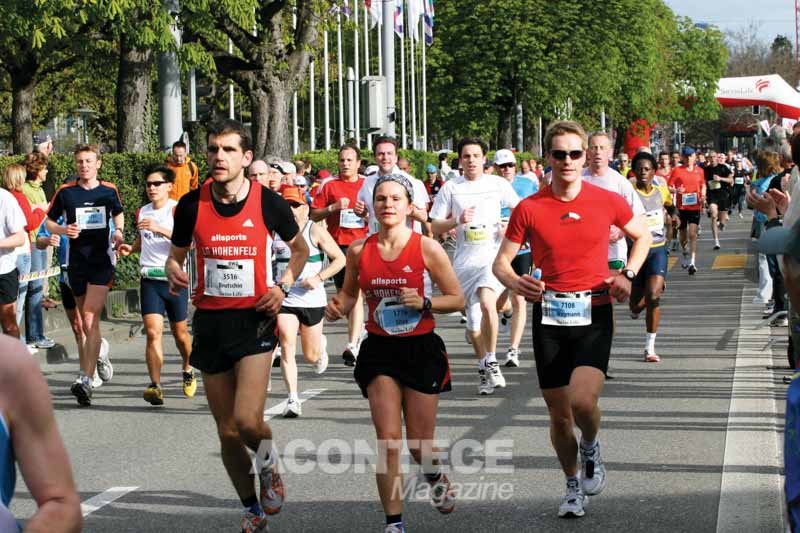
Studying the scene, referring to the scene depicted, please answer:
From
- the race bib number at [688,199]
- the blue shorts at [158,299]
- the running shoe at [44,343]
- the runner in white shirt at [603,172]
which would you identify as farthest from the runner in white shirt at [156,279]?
the race bib number at [688,199]

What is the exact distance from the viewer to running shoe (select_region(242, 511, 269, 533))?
249 inches

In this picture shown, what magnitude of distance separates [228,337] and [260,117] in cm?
2099

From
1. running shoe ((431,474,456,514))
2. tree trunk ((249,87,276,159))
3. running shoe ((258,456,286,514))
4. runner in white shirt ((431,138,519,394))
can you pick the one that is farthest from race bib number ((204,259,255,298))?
tree trunk ((249,87,276,159))

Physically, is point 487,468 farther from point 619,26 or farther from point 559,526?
point 619,26

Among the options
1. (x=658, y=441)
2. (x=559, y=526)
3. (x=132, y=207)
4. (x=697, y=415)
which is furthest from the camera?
(x=132, y=207)

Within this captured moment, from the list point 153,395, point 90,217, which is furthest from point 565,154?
point 90,217

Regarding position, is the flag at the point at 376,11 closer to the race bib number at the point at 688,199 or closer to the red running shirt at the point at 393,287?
the race bib number at the point at 688,199

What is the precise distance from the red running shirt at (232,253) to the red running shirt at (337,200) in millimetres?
6886

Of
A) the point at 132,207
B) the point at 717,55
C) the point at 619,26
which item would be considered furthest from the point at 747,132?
the point at 132,207

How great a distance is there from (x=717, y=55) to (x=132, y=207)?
8101cm

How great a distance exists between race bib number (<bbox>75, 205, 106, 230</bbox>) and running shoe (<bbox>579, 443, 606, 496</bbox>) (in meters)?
5.67

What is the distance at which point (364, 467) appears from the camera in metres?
8.09

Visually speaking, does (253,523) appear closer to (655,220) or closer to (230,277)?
(230,277)

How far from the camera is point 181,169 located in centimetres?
1858
